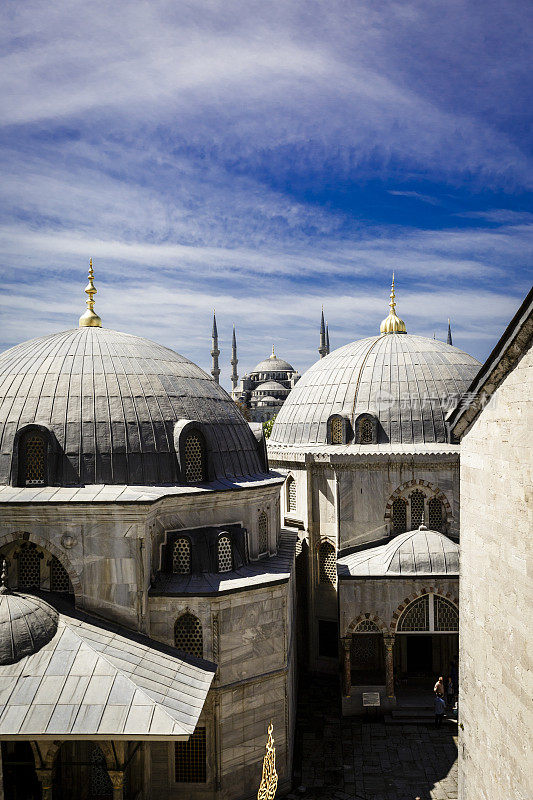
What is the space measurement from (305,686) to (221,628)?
899 centimetres

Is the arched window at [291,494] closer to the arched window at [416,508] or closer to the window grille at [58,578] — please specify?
the arched window at [416,508]

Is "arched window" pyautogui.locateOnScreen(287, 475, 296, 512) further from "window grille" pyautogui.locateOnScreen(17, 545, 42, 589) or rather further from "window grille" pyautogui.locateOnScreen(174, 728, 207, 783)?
"window grille" pyautogui.locateOnScreen(17, 545, 42, 589)

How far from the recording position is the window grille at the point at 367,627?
19.9m

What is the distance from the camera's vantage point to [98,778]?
14.3 meters

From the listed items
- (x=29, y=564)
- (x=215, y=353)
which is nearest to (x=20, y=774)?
(x=29, y=564)

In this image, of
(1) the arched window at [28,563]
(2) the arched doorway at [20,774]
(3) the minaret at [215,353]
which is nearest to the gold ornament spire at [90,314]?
(1) the arched window at [28,563]

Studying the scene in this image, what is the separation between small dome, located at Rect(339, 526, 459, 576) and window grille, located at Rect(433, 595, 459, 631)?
0.96m

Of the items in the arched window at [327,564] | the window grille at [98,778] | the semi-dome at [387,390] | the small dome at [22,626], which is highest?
the semi-dome at [387,390]

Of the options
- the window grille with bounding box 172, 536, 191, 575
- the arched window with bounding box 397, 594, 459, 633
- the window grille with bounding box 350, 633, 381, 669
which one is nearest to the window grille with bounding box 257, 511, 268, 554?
the window grille with bounding box 172, 536, 191, 575

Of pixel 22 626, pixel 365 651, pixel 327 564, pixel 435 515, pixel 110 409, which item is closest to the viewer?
pixel 22 626

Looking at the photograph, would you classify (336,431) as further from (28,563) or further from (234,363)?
(234,363)

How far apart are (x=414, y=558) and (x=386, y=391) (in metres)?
7.03

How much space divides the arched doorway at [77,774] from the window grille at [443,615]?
10582 mm

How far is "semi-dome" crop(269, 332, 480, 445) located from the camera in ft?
77.6
